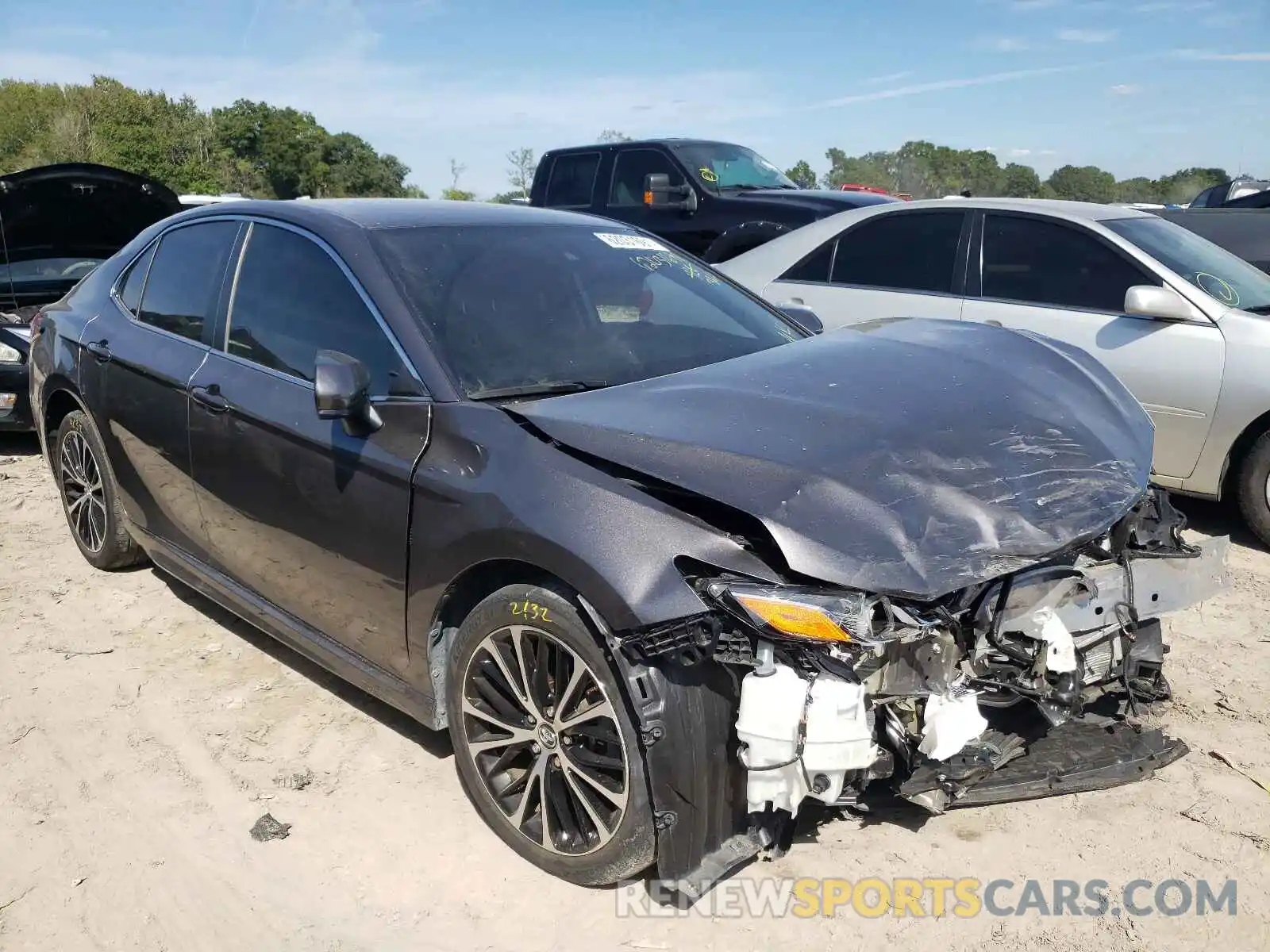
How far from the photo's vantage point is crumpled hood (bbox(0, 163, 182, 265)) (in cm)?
690

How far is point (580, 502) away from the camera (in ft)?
8.03

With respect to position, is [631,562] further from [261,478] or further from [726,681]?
[261,478]

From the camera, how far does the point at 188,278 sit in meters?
4.05

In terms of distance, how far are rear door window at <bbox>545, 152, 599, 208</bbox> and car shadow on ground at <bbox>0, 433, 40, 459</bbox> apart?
17.4 ft

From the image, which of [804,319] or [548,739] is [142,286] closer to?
[804,319]

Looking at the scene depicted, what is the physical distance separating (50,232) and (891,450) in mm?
7067

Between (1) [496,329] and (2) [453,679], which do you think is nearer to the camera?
(2) [453,679]

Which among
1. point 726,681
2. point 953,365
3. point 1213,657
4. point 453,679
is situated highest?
point 953,365

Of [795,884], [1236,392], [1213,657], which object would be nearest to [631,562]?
[795,884]

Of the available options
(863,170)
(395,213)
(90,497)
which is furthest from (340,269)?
(863,170)

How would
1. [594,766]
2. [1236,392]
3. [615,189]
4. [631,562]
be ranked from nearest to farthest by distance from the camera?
[631,562], [594,766], [1236,392], [615,189]

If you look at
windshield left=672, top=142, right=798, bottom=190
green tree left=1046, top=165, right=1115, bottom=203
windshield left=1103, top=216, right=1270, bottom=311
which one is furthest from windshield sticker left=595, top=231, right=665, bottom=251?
green tree left=1046, top=165, right=1115, bottom=203

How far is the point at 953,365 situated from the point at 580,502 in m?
1.39

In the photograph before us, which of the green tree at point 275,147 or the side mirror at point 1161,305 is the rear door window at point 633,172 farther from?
the green tree at point 275,147
